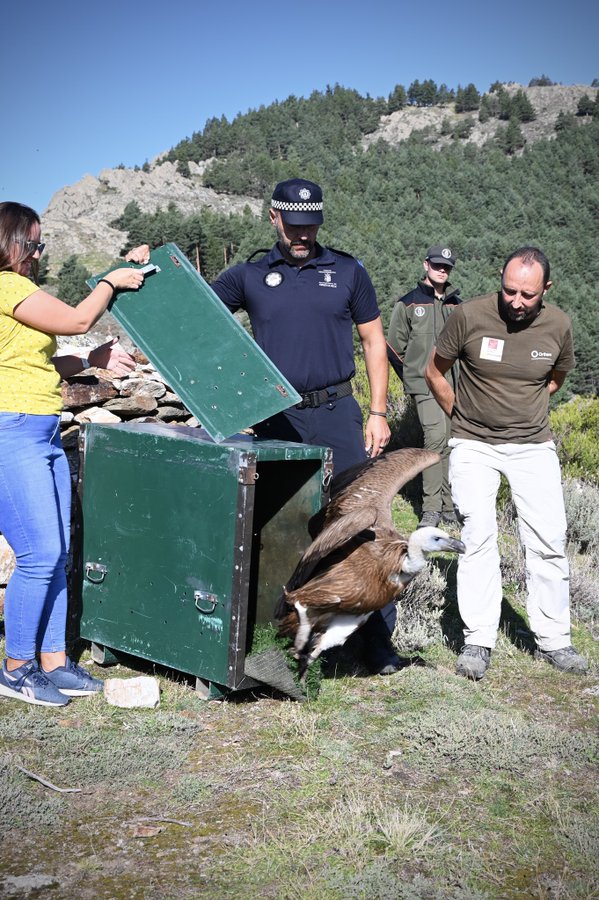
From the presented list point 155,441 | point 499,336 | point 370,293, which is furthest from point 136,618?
point 499,336

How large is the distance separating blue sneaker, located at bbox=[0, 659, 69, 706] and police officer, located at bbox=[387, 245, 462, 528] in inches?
178

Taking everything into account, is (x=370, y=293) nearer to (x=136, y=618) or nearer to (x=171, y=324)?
(x=171, y=324)

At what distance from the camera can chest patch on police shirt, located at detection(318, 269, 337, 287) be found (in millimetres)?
4586

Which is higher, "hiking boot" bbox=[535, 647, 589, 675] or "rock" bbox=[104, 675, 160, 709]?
"rock" bbox=[104, 675, 160, 709]

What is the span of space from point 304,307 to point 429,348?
392cm

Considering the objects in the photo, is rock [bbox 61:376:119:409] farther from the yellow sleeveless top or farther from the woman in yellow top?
the yellow sleeveless top

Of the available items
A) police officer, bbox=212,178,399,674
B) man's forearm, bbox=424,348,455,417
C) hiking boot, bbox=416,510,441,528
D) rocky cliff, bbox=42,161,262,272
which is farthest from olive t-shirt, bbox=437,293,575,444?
rocky cliff, bbox=42,161,262,272

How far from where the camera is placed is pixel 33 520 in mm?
3875

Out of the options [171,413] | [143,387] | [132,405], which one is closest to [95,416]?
[132,405]

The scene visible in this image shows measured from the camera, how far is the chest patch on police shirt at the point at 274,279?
4590 mm

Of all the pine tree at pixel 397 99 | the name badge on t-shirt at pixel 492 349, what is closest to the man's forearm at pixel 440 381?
the name badge on t-shirt at pixel 492 349

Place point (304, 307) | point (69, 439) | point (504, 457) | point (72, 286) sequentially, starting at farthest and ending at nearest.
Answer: point (72, 286) → point (69, 439) → point (504, 457) → point (304, 307)

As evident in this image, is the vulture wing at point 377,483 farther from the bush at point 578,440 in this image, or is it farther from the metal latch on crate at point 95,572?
the bush at point 578,440

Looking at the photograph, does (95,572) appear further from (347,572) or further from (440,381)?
(440,381)
